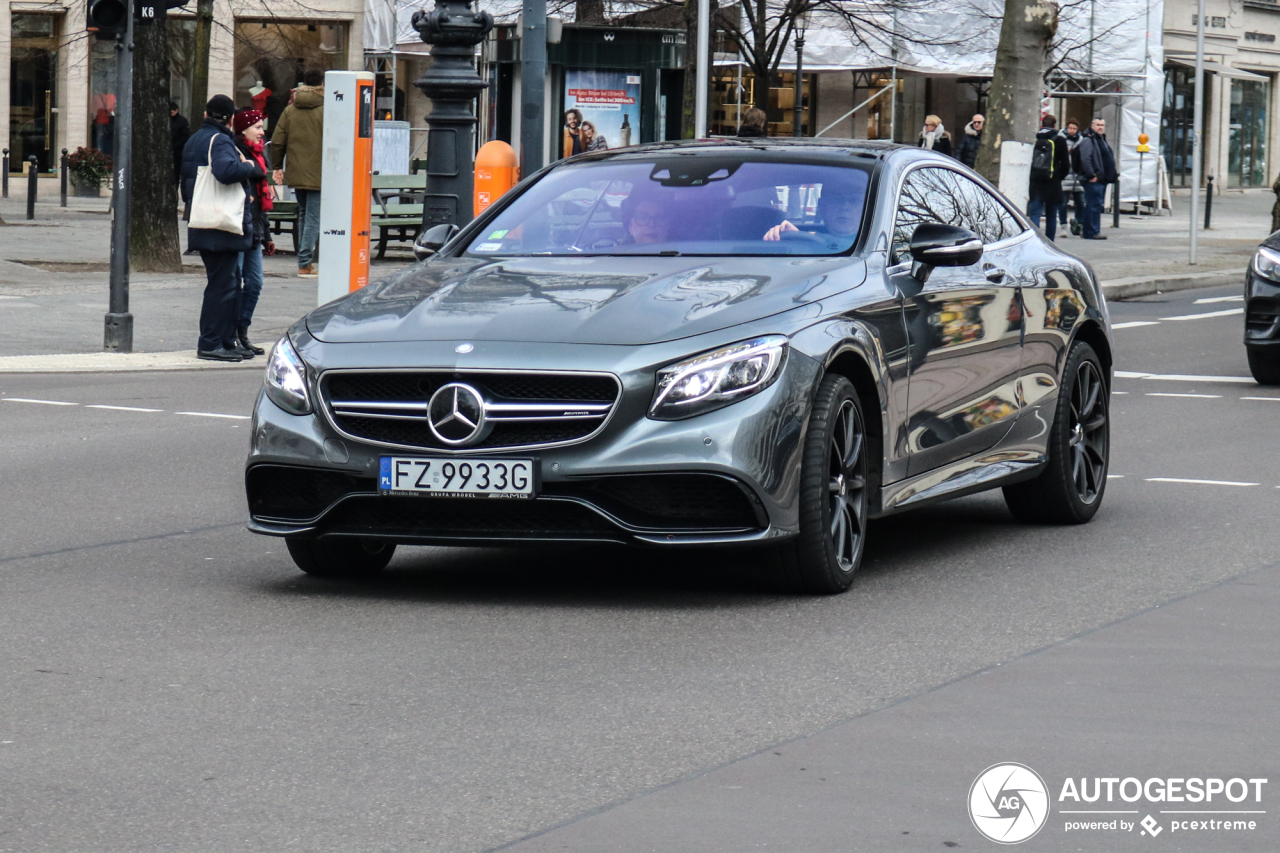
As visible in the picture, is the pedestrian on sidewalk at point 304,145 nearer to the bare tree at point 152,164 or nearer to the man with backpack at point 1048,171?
the bare tree at point 152,164

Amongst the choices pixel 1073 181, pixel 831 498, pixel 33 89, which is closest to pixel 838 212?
pixel 831 498

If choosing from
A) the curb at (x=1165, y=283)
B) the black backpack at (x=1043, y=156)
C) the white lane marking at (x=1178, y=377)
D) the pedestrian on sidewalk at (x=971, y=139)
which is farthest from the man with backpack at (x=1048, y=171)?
the white lane marking at (x=1178, y=377)

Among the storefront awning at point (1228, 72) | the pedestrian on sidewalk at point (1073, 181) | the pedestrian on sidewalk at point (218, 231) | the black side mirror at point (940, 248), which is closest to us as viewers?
the black side mirror at point (940, 248)

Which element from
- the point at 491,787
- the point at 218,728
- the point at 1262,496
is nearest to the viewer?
the point at 491,787

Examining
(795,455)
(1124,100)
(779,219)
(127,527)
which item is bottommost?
(127,527)

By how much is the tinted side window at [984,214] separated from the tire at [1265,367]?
253 inches

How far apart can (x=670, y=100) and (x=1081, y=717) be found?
28761 mm

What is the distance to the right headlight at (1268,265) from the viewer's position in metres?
14.8

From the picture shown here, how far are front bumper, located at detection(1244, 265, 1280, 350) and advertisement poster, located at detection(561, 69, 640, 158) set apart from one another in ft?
60.0

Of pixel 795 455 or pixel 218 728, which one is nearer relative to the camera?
pixel 218 728

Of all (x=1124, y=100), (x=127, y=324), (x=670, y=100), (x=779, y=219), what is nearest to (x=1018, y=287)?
(x=779, y=219)

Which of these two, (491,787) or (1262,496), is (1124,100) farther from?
(491,787)

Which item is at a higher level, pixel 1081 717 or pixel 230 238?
pixel 230 238

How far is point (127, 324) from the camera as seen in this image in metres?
16.0
